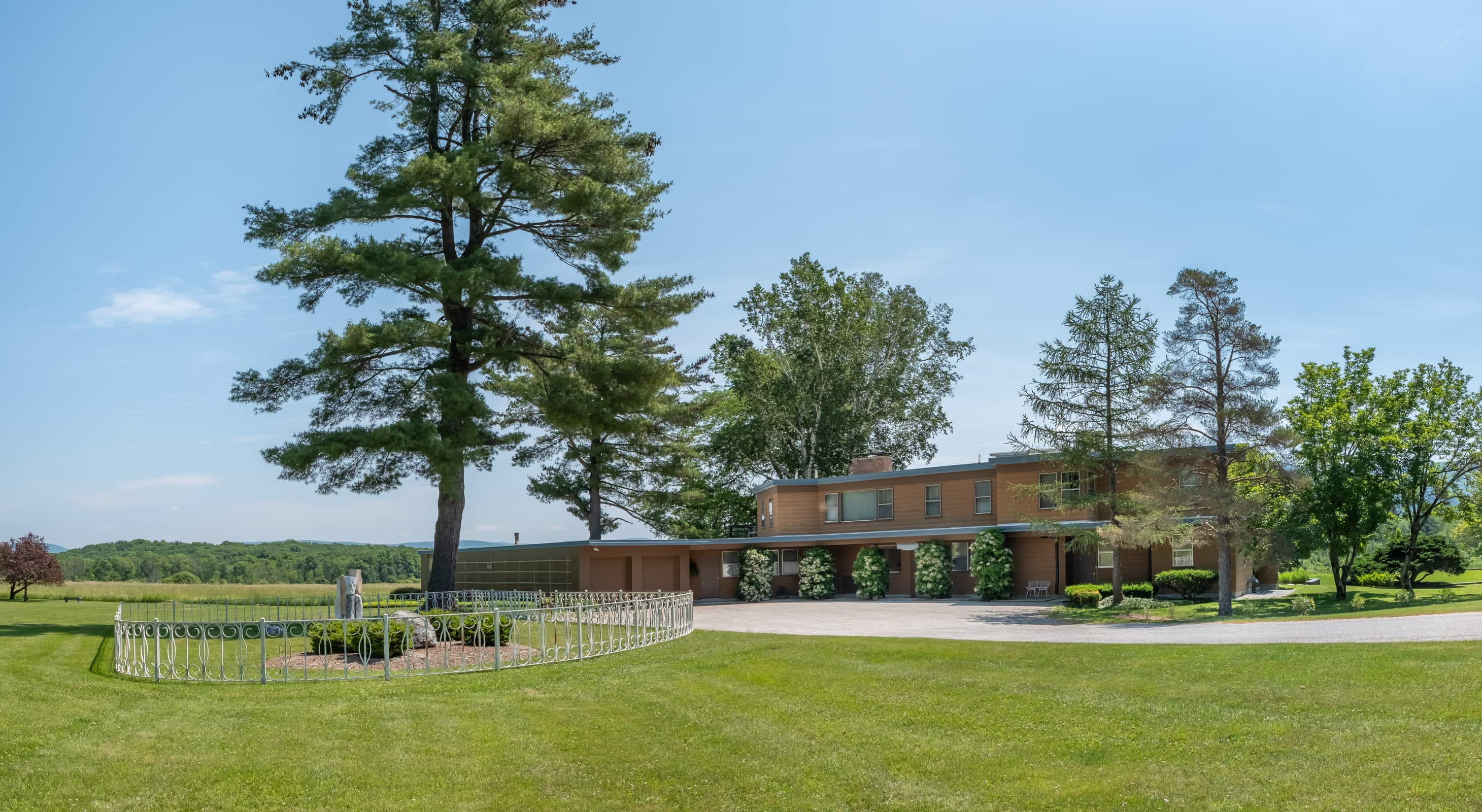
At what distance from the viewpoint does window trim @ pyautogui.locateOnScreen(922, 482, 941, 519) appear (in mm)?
39750

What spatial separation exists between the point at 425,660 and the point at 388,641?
645mm

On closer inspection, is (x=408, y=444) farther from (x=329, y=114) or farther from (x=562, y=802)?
(x=562, y=802)

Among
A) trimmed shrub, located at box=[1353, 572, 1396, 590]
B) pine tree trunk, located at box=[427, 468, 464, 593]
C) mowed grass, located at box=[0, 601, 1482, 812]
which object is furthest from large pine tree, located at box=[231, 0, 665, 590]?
trimmed shrub, located at box=[1353, 572, 1396, 590]

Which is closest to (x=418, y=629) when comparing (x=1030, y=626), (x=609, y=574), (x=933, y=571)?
(x=1030, y=626)

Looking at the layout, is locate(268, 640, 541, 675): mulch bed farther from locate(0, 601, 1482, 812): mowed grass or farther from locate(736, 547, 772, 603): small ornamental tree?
locate(736, 547, 772, 603): small ornamental tree

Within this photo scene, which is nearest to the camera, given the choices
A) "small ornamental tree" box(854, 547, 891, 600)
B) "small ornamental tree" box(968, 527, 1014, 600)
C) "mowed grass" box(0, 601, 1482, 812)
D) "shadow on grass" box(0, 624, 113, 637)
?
"mowed grass" box(0, 601, 1482, 812)

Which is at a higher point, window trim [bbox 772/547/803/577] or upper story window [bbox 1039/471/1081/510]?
upper story window [bbox 1039/471/1081/510]

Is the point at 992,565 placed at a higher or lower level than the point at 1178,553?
lower

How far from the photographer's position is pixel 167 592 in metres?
43.1

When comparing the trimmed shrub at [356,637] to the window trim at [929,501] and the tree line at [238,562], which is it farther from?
the tree line at [238,562]

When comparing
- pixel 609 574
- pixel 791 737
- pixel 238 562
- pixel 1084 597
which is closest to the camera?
pixel 791 737

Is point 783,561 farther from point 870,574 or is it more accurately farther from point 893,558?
point 870,574

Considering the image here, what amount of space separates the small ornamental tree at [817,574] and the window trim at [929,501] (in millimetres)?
4176

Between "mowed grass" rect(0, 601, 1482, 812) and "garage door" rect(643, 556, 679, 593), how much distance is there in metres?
23.8
